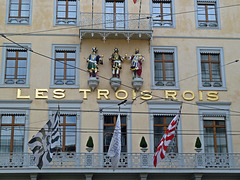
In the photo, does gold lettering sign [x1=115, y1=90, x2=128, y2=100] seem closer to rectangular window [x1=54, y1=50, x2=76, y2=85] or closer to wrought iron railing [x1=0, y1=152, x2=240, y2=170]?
rectangular window [x1=54, y1=50, x2=76, y2=85]

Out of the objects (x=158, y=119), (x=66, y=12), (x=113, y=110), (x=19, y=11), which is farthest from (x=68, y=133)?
(x=19, y=11)

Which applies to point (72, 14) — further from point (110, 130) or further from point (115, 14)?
point (110, 130)

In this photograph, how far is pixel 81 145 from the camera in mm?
24797

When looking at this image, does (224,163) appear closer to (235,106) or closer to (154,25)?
(235,106)

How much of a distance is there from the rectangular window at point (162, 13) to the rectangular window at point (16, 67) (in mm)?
7947

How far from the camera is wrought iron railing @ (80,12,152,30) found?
2636 centimetres

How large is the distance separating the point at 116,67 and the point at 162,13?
4.68 metres

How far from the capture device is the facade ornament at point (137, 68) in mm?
25633

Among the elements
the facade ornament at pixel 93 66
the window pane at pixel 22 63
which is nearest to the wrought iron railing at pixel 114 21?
the facade ornament at pixel 93 66

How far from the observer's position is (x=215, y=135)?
84.4 ft

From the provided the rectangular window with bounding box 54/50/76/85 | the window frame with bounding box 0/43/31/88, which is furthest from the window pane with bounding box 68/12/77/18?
the window frame with bounding box 0/43/31/88

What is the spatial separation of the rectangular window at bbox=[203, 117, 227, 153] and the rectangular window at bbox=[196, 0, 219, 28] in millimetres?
5746

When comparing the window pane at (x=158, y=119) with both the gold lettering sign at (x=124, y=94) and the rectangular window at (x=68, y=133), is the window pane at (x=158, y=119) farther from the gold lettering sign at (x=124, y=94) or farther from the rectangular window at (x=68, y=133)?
the rectangular window at (x=68, y=133)

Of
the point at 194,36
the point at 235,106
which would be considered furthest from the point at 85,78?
the point at 235,106
